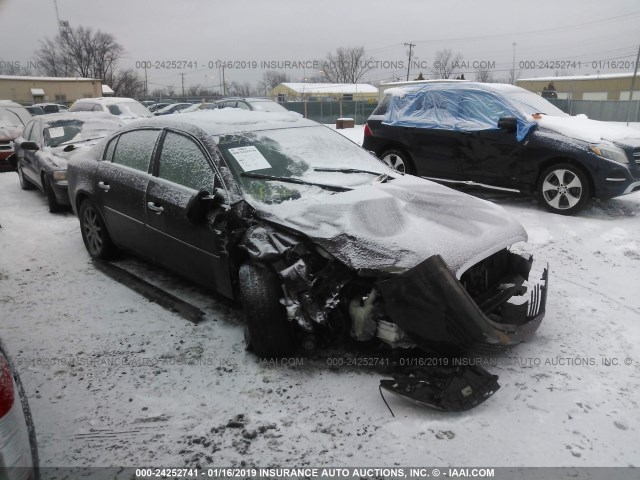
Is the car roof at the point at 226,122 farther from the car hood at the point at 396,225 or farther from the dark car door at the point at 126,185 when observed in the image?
the car hood at the point at 396,225

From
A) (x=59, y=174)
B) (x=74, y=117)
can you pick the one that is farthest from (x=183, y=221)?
(x=74, y=117)

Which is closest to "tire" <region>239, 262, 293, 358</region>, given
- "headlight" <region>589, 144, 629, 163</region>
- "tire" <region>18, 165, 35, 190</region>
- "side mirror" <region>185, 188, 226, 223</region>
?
"side mirror" <region>185, 188, 226, 223</region>

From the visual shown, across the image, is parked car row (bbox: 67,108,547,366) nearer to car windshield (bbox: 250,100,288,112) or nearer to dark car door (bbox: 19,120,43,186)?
dark car door (bbox: 19,120,43,186)

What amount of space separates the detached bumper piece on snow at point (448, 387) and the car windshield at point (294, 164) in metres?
1.45

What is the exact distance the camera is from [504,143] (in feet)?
22.6

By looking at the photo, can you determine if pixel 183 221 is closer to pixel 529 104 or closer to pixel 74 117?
pixel 529 104

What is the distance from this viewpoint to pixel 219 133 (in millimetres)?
3893

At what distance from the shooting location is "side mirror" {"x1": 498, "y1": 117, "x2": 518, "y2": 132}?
21.9 ft

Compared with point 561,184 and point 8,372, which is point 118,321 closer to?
point 8,372

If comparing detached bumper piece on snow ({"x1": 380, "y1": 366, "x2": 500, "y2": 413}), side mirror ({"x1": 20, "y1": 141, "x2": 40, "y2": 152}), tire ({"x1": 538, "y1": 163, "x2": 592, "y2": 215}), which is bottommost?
detached bumper piece on snow ({"x1": 380, "y1": 366, "x2": 500, "y2": 413})

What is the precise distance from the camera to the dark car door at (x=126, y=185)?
4254mm

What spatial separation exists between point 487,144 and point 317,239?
4.95 meters

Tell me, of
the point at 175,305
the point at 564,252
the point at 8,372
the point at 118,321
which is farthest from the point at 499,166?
the point at 8,372

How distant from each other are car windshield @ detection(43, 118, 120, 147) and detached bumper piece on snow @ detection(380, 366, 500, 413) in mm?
7101
